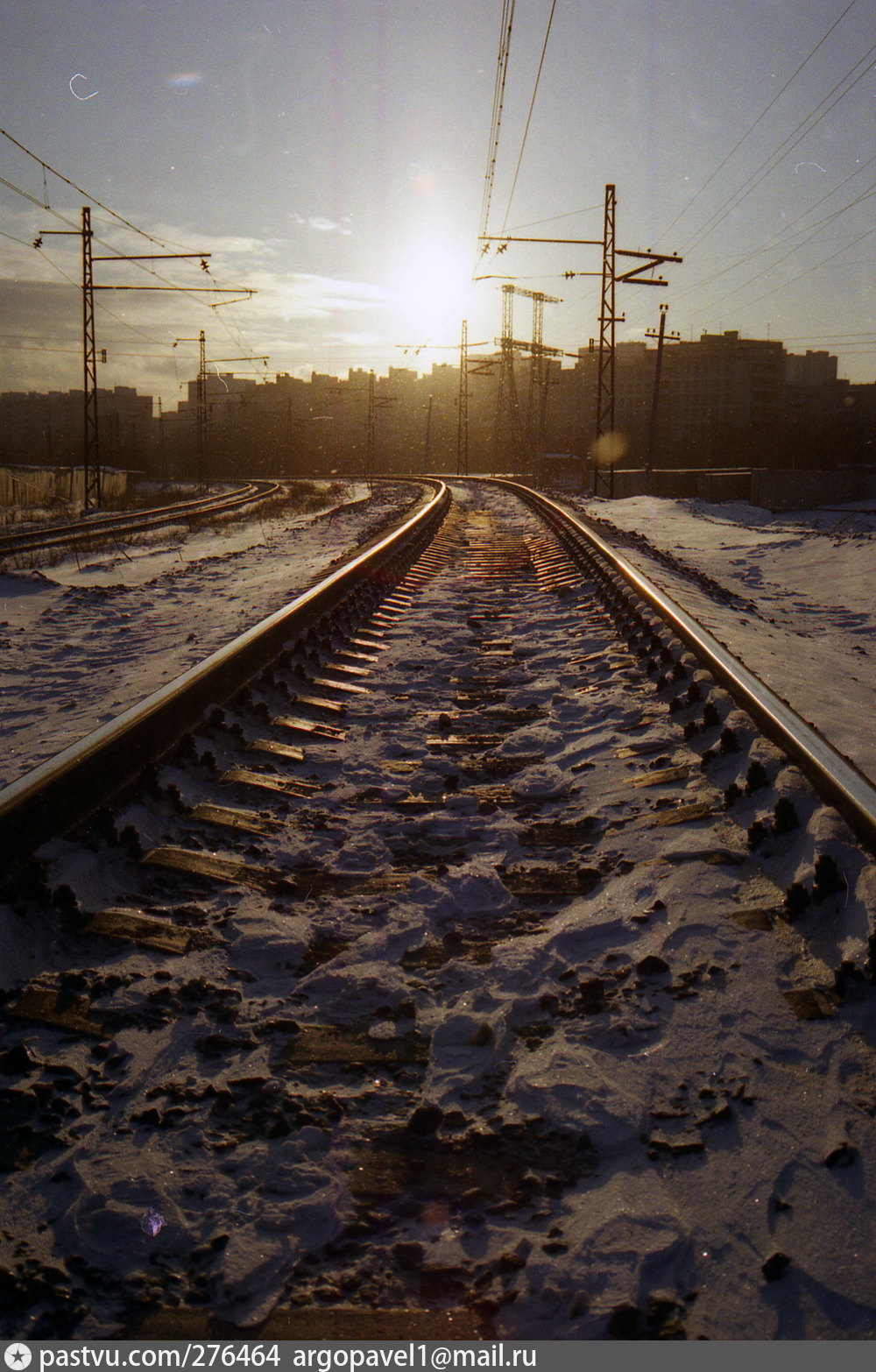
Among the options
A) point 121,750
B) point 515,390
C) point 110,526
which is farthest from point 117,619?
point 515,390

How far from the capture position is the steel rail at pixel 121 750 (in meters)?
2.64

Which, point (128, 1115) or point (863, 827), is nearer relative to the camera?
point (128, 1115)

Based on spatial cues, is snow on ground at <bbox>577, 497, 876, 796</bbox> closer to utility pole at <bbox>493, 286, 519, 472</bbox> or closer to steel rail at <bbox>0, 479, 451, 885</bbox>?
steel rail at <bbox>0, 479, 451, 885</bbox>

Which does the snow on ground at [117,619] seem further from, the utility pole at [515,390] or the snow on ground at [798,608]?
the utility pole at [515,390]

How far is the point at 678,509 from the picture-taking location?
2494cm

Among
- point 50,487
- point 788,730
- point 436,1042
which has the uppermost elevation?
point 50,487

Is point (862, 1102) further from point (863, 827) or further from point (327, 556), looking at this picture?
point (327, 556)

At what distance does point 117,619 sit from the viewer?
27.0 ft

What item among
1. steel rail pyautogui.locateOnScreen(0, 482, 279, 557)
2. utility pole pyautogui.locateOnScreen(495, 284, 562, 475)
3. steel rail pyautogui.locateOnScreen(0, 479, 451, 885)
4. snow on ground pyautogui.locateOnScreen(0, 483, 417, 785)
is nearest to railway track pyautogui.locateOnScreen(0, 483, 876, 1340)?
steel rail pyautogui.locateOnScreen(0, 479, 451, 885)

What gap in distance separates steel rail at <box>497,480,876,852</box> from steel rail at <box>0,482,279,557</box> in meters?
10.9

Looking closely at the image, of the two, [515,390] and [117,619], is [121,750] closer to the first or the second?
[117,619]

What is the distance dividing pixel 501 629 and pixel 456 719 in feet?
7.84

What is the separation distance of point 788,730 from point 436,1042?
5.78ft

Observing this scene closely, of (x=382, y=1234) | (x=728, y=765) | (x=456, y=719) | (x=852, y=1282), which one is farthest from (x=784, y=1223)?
(x=456, y=719)
